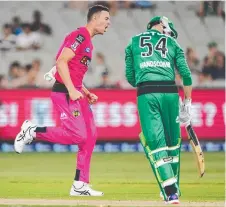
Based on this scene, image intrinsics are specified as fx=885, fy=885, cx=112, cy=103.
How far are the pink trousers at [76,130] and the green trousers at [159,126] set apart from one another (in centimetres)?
106

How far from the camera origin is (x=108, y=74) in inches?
861

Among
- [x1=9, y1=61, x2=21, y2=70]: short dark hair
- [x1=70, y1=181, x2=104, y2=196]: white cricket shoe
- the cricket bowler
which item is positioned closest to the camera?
the cricket bowler

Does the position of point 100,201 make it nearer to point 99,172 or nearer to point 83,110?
point 83,110

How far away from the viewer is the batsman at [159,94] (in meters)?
10.0

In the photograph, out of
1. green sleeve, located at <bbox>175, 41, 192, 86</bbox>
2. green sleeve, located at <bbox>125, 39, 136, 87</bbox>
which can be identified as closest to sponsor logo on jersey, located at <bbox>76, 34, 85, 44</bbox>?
green sleeve, located at <bbox>125, 39, 136, 87</bbox>

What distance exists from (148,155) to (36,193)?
2063mm

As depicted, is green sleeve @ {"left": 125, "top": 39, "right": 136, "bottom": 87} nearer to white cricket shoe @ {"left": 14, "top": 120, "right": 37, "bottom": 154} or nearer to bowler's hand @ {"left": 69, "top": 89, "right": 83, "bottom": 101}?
bowler's hand @ {"left": 69, "top": 89, "right": 83, "bottom": 101}

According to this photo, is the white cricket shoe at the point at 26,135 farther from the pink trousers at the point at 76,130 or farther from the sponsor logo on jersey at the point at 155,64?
the sponsor logo on jersey at the point at 155,64

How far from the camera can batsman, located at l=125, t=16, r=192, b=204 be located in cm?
1004

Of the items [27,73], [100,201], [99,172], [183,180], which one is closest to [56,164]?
[99,172]

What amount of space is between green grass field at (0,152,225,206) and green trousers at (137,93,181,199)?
1035mm

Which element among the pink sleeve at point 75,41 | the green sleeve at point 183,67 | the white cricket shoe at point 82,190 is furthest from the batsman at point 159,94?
the white cricket shoe at point 82,190

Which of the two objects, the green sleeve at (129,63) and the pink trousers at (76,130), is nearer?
the green sleeve at (129,63)

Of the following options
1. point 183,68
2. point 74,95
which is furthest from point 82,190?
point 183,68
